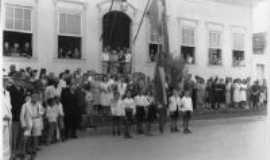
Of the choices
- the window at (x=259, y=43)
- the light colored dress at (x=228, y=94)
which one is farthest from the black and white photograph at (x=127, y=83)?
the window at (x=259, y=43)

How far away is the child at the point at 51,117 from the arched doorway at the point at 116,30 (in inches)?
242

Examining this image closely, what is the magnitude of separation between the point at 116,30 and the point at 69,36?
2265mm

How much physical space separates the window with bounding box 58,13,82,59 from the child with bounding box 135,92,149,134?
405cm

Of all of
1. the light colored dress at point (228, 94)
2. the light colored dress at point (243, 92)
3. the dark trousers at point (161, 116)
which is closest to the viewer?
the dark trousers at point (161, 116)

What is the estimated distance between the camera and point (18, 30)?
12.4 meters

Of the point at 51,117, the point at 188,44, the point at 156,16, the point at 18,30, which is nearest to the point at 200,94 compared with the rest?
the point at 188,44

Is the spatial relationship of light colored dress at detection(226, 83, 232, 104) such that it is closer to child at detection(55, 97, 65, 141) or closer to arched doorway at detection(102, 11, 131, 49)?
arched doorway at detection(102, 11, 131, 49)

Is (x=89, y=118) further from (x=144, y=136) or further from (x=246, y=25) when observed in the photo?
(x=246, y=25)

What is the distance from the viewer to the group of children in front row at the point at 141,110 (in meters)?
10.3

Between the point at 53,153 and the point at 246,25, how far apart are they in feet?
47.6

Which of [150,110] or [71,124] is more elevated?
[150,110]

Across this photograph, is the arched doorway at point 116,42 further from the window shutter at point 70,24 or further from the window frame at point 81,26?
the window shutter at point 70,24

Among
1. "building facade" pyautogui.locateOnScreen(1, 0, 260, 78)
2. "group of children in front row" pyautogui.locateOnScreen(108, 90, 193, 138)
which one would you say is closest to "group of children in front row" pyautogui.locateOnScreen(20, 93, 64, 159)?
"group of children in front row" pyautogui.locateOnScreen(108, 90, 193, 138)

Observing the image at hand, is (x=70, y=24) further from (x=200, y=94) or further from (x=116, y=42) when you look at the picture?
(x=200, y=94)
